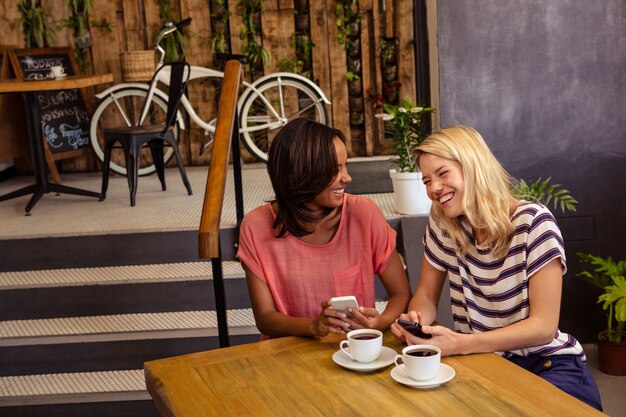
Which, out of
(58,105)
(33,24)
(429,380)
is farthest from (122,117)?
(429,380)

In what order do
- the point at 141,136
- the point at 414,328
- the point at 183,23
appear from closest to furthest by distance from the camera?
the point at 414,328 < the point at 141,136 < the point at 183,23

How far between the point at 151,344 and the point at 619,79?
2.57m

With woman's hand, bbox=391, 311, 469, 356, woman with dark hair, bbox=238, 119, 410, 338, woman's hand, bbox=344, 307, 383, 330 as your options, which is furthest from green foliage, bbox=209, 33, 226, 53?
woman's hand, bbox=391, 311, 469, 356

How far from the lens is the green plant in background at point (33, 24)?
6.42m

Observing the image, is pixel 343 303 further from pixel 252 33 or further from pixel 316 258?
pixel 252 33

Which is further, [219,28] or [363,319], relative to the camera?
[219,28]

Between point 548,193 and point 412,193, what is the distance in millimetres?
666

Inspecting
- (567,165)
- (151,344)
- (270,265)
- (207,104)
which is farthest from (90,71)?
(270,265)

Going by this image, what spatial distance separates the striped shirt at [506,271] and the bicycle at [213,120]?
13.0 ft

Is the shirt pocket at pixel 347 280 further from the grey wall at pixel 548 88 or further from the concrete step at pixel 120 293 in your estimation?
the grey wall at pixel 548 88

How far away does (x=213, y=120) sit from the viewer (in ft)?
21.5

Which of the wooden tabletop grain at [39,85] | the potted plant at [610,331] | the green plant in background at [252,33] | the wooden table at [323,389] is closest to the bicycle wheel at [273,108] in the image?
the green plant in background at [252,33]

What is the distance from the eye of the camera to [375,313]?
214 cm

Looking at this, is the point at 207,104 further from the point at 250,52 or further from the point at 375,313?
the point at 375,313
